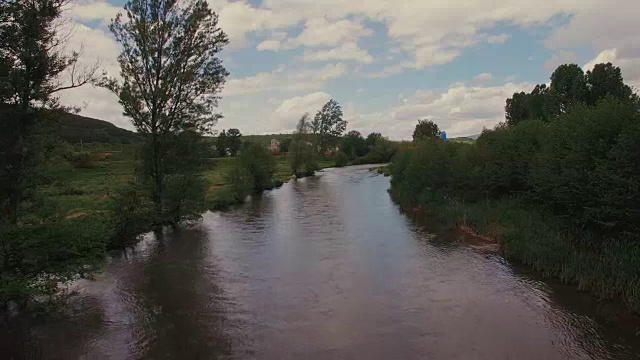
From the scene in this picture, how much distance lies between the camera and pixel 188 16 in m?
24.6

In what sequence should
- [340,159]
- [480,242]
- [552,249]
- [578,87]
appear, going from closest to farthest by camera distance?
[552,249]
[480,242]
[578,87]
[340,159]

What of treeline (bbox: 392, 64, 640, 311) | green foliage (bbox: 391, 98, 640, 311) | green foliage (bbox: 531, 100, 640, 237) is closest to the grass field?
treeline (bbox: 392, 64, 640, 311)

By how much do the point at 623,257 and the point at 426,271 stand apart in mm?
6620

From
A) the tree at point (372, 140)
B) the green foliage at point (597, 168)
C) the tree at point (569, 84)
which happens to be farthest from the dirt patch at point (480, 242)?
the tree at point (372, 140)

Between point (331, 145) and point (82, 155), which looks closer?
point (82, 155)

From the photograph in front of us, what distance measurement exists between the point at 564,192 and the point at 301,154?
59557mm

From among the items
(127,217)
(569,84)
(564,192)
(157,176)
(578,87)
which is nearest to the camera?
(564,192)

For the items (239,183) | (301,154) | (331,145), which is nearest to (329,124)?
(331,145)

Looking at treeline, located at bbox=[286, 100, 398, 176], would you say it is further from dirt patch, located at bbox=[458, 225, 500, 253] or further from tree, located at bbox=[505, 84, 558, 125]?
dirt patch, located at bbox=[458, 225, 500, 253]

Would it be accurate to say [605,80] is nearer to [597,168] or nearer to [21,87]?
[597,168]

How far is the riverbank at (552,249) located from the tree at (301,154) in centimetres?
4900

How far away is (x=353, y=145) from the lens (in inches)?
4505

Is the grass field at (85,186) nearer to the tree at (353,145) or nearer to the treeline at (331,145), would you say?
the treeline at (331,145)

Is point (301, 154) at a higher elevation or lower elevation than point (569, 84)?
lower
